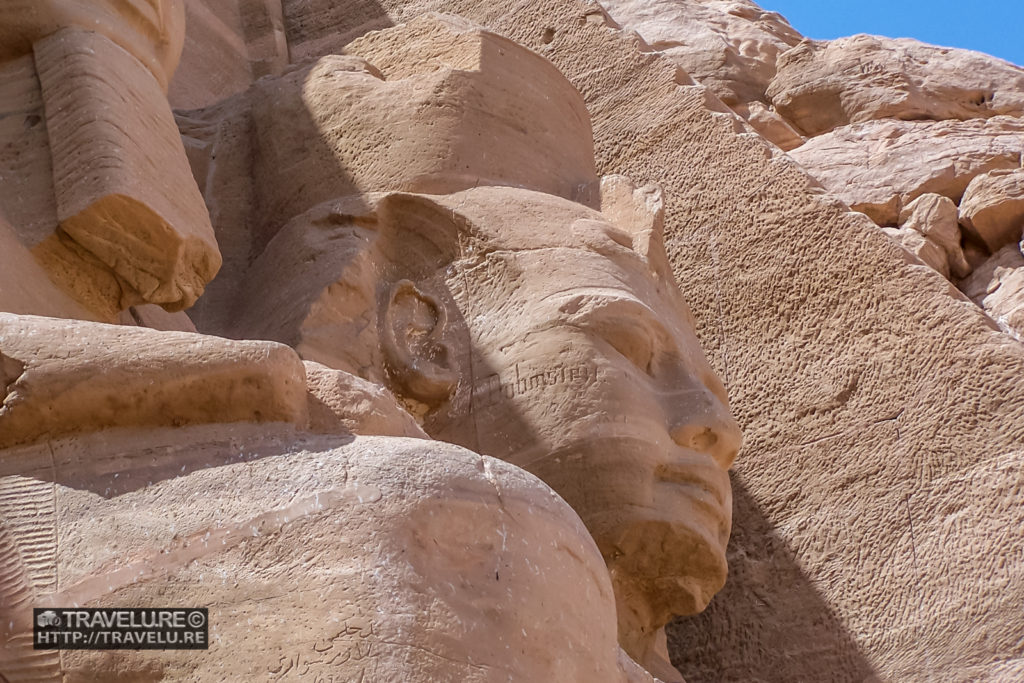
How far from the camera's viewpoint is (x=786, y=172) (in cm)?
571

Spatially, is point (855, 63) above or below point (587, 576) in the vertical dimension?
below

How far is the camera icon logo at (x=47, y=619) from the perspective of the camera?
2504mm

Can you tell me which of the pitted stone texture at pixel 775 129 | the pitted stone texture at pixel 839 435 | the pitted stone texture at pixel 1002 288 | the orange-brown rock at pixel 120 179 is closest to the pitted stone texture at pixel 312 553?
the orange-brown rock at pixel 120 179

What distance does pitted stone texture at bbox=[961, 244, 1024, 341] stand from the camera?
5.88 m

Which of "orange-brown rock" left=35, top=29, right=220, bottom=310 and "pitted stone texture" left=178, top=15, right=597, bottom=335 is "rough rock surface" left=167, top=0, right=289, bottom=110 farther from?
"orange-brown rock" left=35, top=29, right=220, bottom=310

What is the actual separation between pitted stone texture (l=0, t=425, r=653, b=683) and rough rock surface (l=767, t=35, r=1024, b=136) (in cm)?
506

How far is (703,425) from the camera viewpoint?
4219mm

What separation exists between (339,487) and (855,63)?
18.0ft

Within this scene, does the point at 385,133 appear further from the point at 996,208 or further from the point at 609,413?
the point at 996,208

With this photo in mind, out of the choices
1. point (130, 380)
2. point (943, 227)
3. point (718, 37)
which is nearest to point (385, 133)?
point (130, 380)

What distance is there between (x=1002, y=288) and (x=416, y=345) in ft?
9.32

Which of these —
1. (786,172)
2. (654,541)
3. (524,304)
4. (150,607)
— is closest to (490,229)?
(524,304)

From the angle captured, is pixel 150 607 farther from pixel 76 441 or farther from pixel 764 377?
pixel 764 377

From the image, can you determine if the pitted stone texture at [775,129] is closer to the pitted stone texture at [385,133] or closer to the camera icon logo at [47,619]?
the pitted stone texture at [385,133]
